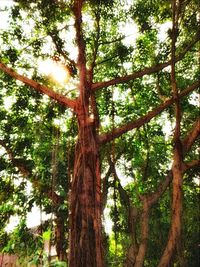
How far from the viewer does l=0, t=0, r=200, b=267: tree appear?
4.93 meters

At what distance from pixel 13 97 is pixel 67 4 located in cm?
232

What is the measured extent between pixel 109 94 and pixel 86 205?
3.71 meters

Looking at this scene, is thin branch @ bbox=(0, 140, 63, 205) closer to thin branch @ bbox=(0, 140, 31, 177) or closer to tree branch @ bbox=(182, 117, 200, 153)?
thin branch @ bbox=(0, 140, 31, 177)

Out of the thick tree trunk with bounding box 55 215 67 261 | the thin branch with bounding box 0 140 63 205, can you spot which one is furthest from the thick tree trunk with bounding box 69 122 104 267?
the thick tree trunk with bounding box 55 215 67 261

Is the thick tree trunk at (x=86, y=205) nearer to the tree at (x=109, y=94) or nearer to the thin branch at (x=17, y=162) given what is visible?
the tree at (x=109, y=94)

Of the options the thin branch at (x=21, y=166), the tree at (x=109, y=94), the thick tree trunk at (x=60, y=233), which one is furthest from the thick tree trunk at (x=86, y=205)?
the thick tree trunk at (x=60, y=233)

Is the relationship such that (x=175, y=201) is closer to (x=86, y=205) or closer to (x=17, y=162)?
(x=86, y=205)

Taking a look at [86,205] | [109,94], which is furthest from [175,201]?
[109,94]

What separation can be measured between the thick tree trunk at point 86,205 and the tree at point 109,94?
1cm

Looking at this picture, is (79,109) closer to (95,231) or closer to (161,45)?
(95,231)

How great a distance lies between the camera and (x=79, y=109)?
18.3 ft

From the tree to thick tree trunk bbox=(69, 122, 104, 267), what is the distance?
0.01 m

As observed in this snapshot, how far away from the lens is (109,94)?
7.86 meters

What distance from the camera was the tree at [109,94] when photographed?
493 cm
